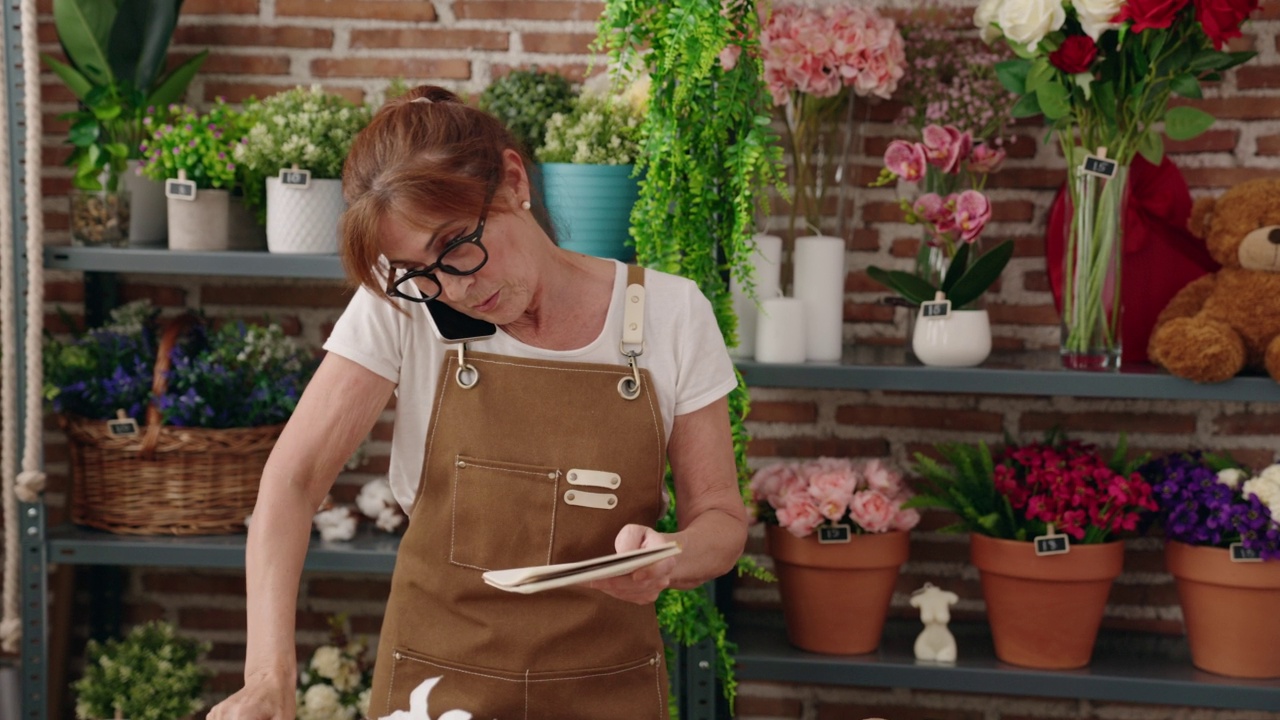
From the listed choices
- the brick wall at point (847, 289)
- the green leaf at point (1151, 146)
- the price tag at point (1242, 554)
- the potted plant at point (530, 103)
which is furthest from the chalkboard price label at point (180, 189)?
the price tag at point (1242, 554)

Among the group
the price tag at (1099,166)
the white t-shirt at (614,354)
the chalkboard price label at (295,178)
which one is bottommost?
the white t-shirt at (614,354)

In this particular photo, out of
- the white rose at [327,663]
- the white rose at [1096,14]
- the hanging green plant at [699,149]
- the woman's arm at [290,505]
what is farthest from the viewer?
the white rose at [327,663]

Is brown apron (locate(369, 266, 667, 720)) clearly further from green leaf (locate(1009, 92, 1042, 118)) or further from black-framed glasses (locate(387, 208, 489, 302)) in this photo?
green leaf (locate(1009, 92, 1042, 118))

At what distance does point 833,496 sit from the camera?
223cm

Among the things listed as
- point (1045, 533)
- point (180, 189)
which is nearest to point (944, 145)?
point (1045, 533)

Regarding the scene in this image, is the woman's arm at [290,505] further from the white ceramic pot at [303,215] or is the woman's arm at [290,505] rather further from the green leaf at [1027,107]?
the green leaf at [1027,107]

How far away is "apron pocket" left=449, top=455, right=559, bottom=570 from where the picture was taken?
5.22ft

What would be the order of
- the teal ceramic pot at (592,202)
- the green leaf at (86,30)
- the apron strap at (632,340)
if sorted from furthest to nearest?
the green leaf at (86,30)
the teal ceramic pot at (592,202)
the apron strap at (632,340)

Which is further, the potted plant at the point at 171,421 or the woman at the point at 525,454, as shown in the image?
the potted plant at the point at 171,421

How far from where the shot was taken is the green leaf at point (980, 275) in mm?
2195

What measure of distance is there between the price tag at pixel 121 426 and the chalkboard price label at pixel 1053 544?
5.85 feet

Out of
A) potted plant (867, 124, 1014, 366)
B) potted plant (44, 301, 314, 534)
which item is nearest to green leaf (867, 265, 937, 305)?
potted plant (867, 124, 1014, 366)

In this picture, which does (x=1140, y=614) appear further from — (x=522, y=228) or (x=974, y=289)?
(x=522, y=228)

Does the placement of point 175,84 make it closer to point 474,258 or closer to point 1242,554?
point 474,258
